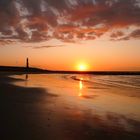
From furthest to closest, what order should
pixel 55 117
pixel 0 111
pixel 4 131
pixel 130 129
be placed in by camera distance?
pixel 0 111 < pixel 55 117 < pixel 130 129 < pixel 4 131

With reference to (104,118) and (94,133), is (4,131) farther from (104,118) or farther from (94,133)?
(104,118)

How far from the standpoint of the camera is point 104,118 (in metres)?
11.3

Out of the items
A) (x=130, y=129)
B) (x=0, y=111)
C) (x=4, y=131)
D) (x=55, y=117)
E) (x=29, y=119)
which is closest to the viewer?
(x=4, y=131)

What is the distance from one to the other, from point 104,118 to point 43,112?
2.67 meters

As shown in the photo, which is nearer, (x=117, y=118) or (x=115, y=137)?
(x=115, y=137)

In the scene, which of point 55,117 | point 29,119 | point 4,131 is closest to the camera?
point 4,131

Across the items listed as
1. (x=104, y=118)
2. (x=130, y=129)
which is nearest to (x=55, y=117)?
(x=104, y=118)

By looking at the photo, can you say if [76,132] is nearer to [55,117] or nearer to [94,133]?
[94,133]

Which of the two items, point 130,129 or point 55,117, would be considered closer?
point 130,129

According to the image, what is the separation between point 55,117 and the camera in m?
10.8

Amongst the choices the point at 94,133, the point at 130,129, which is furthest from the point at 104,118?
the point at 94,133

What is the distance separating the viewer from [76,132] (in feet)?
28.0

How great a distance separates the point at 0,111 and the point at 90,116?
3840mm

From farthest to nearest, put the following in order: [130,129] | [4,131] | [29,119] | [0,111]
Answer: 1. [0,111]
2. [29,119]
3. [130,129]
4. [4,131]
